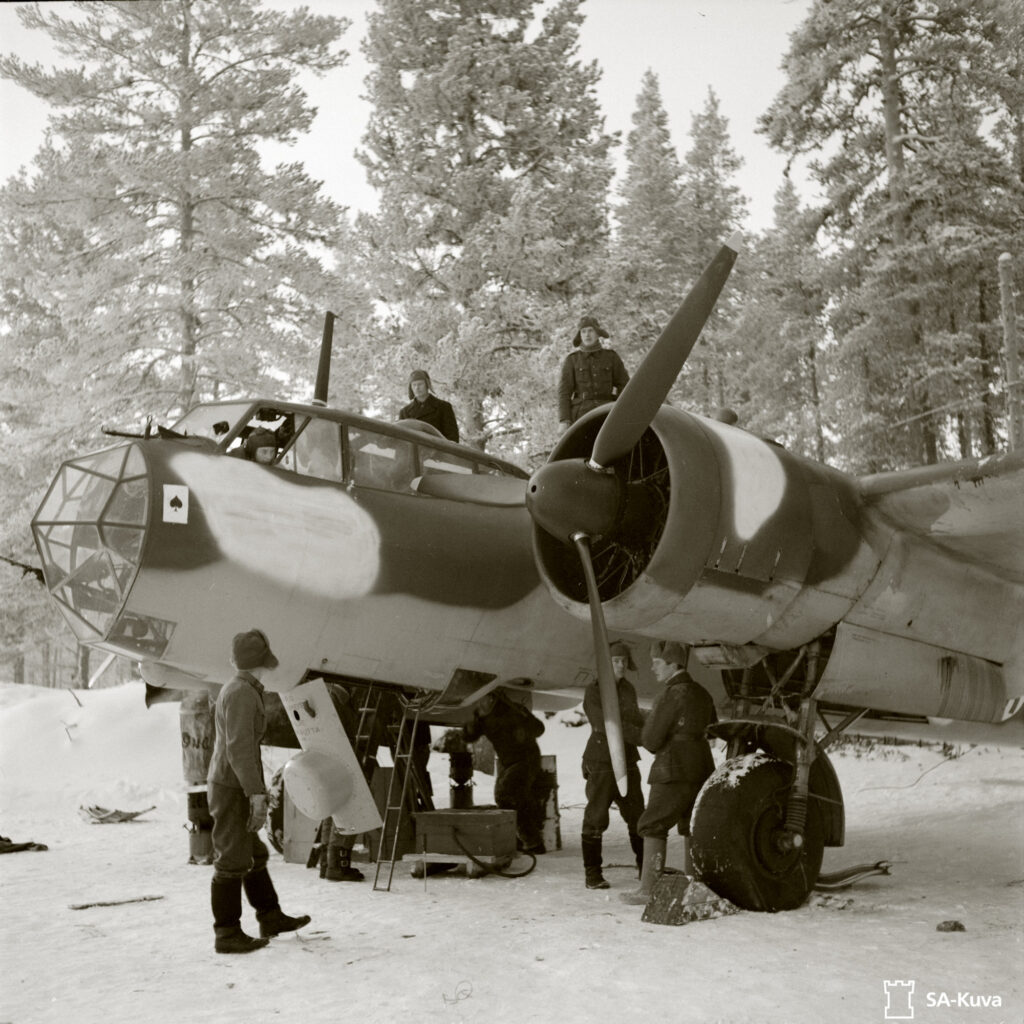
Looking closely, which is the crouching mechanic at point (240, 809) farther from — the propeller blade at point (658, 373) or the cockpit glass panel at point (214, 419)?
the propeller blade at point (658, 373)

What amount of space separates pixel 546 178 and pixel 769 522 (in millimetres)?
Result: 17481

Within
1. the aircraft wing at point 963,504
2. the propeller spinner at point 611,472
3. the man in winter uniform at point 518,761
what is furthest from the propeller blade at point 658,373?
the man in winter uniform at point 518,761

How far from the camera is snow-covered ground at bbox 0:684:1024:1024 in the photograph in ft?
15.2

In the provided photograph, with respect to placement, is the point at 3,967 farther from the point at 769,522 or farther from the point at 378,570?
the point at 769,522

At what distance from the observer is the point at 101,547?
6625 millimetres

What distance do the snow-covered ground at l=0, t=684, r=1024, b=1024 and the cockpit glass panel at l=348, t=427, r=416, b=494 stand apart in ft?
9.42

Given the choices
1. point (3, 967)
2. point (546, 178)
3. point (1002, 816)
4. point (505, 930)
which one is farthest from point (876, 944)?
point (546, 178)

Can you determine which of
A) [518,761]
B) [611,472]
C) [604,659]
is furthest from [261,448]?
[518,761]

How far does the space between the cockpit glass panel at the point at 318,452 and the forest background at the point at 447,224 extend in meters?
12.6

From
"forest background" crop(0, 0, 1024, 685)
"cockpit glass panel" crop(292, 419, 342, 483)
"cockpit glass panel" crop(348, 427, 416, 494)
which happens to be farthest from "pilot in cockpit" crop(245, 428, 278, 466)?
"forest background" crop(0, 0, 1024, 685)

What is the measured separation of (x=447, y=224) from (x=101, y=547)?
1661 cm

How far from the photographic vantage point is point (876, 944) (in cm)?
582

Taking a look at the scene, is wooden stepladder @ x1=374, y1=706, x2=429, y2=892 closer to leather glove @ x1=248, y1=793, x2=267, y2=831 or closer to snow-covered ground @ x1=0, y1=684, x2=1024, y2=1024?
snow-covered ground @ x1=0, y1=684, x2=1024, y2=1024

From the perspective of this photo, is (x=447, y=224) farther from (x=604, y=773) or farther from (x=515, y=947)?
(x=515, y=947)
